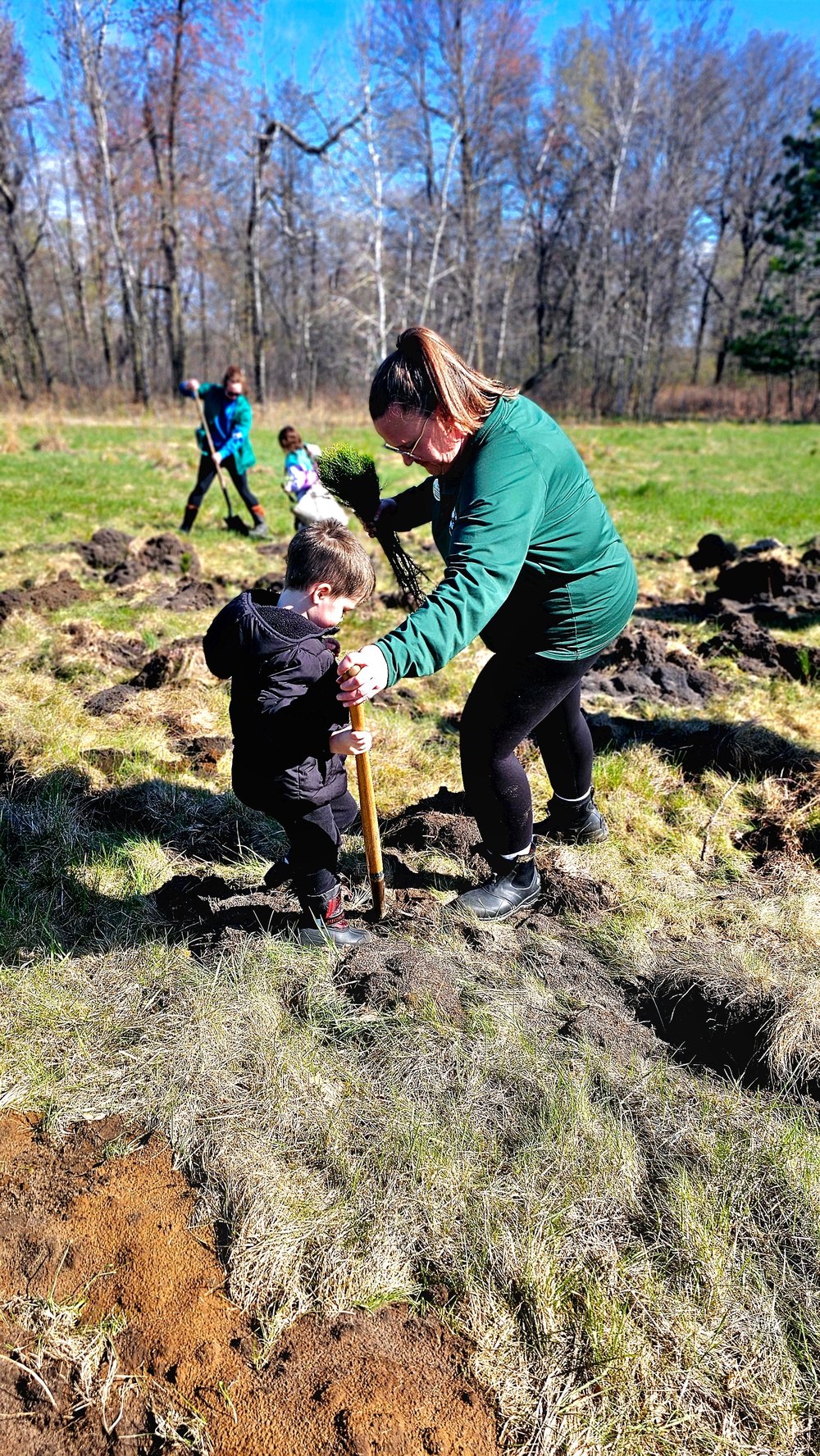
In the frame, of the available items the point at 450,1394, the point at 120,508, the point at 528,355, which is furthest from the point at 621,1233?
the point at 528,355

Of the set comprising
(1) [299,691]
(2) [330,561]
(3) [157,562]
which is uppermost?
(2) [330,561]

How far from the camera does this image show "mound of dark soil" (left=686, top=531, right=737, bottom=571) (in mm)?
8641

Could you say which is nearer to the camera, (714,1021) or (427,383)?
(427,383)

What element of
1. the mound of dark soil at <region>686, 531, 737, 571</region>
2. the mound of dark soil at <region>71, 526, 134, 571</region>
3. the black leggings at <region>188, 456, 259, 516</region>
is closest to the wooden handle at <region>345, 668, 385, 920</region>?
the mound of dark soil at <region>71, 526, 134, 571</region>

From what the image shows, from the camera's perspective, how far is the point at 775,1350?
176 cm

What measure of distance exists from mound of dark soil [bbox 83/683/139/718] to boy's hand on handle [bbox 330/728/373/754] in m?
2.75

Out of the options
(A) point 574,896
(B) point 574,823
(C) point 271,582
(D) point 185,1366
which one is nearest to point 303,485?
(C) point 271,582

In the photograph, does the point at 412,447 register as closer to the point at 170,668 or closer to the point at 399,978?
the point at 399,978

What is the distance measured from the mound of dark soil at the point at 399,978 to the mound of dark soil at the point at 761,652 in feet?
12.6

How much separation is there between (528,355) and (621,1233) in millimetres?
43373

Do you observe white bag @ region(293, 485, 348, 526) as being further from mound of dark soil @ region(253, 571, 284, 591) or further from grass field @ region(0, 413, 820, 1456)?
grass field @ region(0, 413, 820, 1456)

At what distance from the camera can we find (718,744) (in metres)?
4.58

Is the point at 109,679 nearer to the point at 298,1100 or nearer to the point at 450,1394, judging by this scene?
the point at 298,1100

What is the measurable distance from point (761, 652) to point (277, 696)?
4382 millimetres
